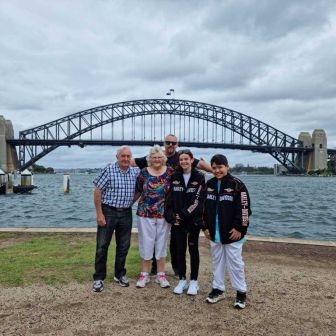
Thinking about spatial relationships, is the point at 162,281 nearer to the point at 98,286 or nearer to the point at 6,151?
the point at 98,286

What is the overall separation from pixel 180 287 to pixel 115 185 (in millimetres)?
1207

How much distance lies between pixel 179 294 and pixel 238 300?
603mm

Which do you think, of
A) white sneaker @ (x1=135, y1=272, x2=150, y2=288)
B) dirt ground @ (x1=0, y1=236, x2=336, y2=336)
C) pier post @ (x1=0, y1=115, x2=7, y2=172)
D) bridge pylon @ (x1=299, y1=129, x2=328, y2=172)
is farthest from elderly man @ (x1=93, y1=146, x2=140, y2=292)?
bridge pylon @ (x1=299, y1=129, x2=328, y2=172)

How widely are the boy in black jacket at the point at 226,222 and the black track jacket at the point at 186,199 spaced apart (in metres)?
0.13

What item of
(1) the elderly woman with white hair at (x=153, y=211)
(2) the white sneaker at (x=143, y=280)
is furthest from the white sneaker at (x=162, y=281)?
(2) the white sneaker at (x=143, y=280)

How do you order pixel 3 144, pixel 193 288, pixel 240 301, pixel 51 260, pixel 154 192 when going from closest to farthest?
pixel 240 301 → pixel 193 288 → pixel 154 192 → pixel 51 260 → pixel 3 144

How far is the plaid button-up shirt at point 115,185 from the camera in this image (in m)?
4.60

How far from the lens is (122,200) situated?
4641 mm

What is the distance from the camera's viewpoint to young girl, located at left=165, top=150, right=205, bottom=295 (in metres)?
4.38

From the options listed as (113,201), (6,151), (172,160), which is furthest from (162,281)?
(6,151)

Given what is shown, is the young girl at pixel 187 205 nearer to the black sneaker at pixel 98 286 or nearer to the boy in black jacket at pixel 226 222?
the boy in black jacket at pixel 226 222

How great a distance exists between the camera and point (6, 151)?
3066 inches

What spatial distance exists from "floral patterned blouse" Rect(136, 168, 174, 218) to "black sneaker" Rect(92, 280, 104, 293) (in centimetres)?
80

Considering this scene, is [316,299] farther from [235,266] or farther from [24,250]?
[24,250]
